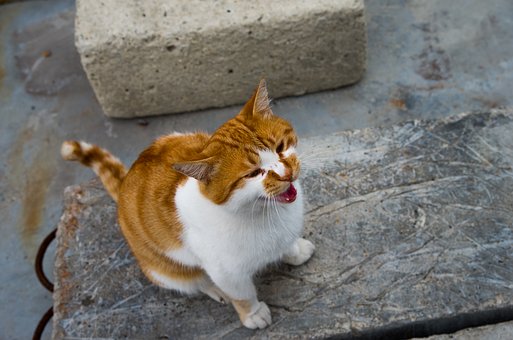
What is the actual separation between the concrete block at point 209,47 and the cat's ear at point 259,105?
97 centimetres

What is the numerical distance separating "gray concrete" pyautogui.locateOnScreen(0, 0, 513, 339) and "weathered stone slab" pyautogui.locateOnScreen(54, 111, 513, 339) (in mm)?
517

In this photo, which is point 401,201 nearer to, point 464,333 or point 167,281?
point 464,333

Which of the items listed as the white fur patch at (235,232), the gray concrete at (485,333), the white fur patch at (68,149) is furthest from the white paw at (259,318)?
the white fur patch at (68,149)

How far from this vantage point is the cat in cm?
112

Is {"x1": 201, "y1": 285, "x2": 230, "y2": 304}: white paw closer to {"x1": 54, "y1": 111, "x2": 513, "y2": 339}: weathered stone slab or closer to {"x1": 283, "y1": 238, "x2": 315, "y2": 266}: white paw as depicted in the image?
{"x1": 54, "y1": 111, "x2": 513, "y2": 339}: weathered stone slab

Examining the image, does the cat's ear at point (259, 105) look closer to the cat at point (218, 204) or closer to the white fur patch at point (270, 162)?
the cat at point (218, 204)

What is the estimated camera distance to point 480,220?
160cm

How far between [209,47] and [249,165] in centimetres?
114

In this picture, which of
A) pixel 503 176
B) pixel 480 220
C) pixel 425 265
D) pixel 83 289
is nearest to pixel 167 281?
pixel 83 289

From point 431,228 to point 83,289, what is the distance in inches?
40.3

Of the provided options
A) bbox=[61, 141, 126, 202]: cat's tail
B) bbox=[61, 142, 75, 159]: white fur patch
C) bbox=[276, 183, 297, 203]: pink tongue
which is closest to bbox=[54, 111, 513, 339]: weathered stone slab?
bbox=[61, 141, 126, 202]: cat's tail

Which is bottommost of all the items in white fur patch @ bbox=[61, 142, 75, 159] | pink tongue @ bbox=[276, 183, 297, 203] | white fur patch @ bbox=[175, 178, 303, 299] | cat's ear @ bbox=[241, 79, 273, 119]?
white fur patch @ bbox=[175, 178, 303, 299]

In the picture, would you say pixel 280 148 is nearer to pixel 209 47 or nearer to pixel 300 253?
pixel 300 253

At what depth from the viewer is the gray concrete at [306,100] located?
229 cm
